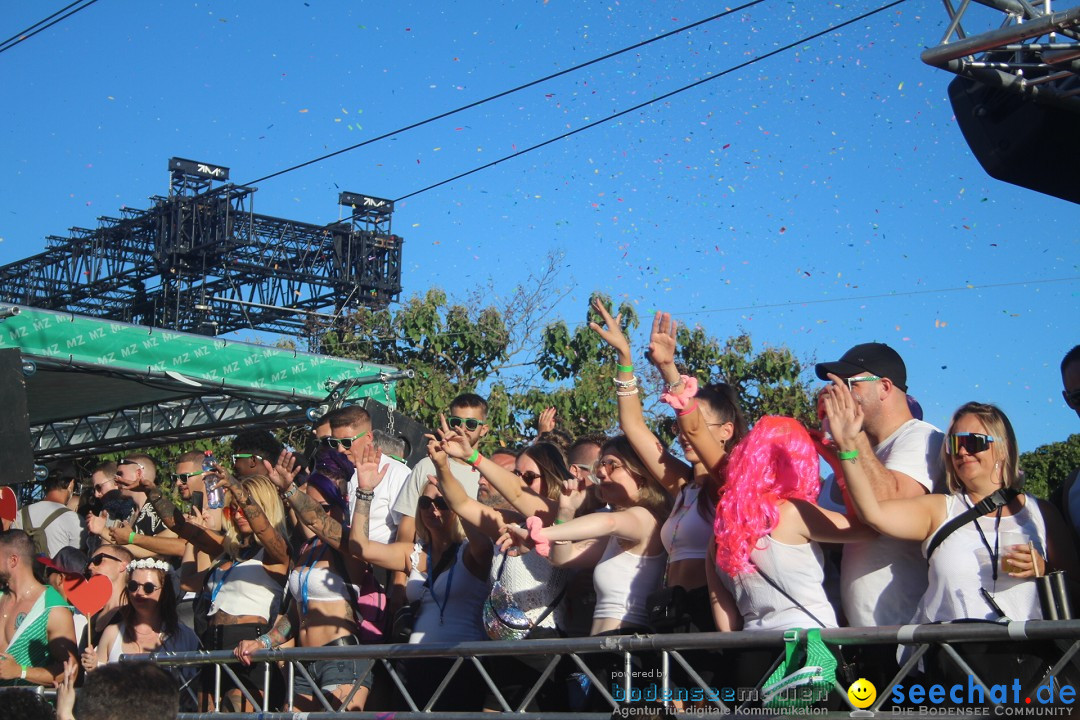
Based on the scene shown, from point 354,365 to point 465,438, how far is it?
7.15m

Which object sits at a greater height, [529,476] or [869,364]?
[869,364]

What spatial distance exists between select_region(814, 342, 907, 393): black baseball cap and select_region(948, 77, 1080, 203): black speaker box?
A: 1.08 meters

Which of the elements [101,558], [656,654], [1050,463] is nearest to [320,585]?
[101,558]

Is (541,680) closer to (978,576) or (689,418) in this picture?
(689,418)

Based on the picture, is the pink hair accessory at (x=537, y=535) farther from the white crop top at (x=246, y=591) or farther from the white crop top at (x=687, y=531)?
the white crop top at (x=246, y=591)

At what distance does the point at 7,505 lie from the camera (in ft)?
27.3

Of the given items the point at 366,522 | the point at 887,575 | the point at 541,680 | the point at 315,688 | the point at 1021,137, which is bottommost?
the point at 315,688

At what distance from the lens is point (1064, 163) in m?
4.61

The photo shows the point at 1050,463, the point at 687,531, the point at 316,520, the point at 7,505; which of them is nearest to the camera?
the point at 687,531

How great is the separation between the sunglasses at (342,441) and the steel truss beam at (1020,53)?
3.34 m

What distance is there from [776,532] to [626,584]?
2.74 ft

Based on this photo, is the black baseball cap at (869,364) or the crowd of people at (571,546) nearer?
the crowd of people at (571,546)

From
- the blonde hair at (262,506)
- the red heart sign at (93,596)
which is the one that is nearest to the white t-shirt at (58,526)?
the red heart sign at (93,596)

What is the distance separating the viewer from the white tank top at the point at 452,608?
527cm
